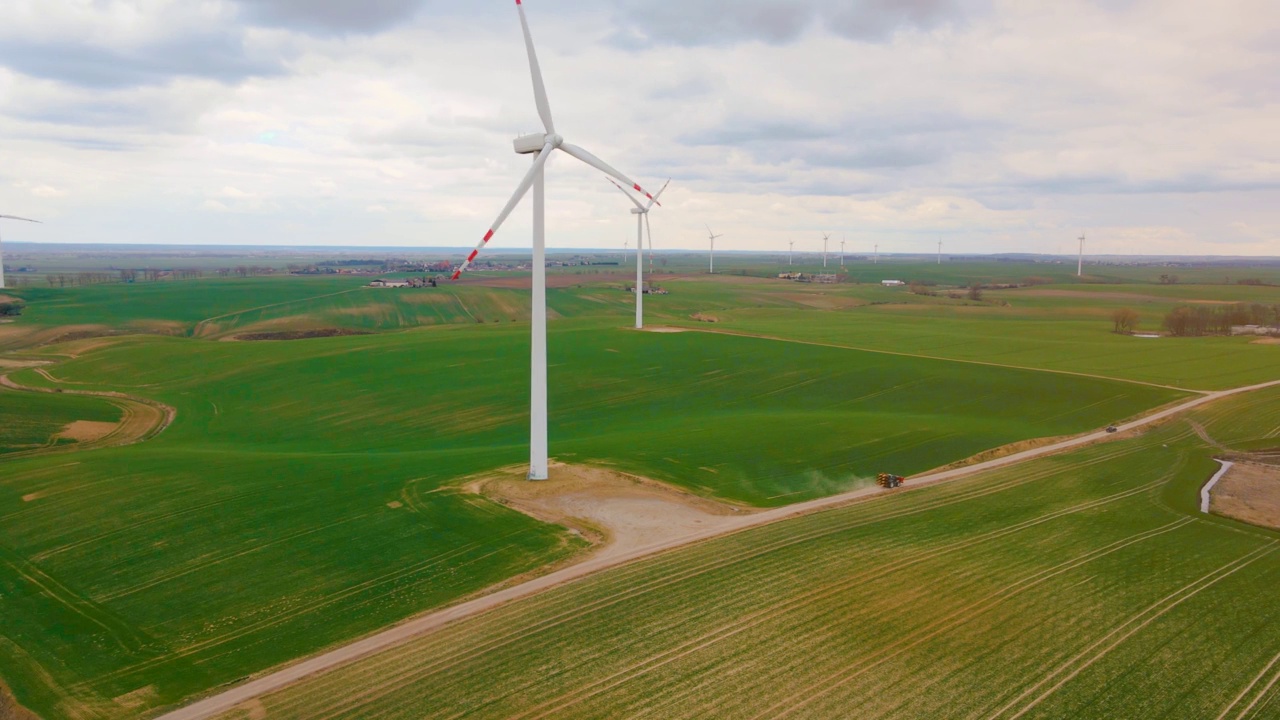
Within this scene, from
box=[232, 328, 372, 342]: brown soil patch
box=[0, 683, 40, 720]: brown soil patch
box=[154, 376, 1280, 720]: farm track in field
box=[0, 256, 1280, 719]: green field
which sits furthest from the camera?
box=[232, 328, 372, 342]: brown soil patch

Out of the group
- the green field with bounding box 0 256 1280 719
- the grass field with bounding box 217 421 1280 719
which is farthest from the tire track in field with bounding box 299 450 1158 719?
the green field with bounding box 0 256 1280 719

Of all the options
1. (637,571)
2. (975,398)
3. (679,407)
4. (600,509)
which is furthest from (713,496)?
(975,398)

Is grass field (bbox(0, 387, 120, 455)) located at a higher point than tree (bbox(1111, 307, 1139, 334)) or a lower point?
lower

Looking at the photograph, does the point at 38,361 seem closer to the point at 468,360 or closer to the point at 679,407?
the point at 468,360

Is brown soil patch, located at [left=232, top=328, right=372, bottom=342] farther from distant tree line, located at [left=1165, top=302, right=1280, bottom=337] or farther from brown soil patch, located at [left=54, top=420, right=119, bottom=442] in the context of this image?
distant tree line, located at [left=1165, top=302, right=1280, bottom=337]

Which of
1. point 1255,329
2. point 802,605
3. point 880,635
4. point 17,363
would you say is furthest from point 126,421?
point 1255,329

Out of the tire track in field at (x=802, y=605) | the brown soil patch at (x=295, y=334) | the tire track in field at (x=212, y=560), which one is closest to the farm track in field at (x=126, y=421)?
the tire track in field at (x=212, y=560)
